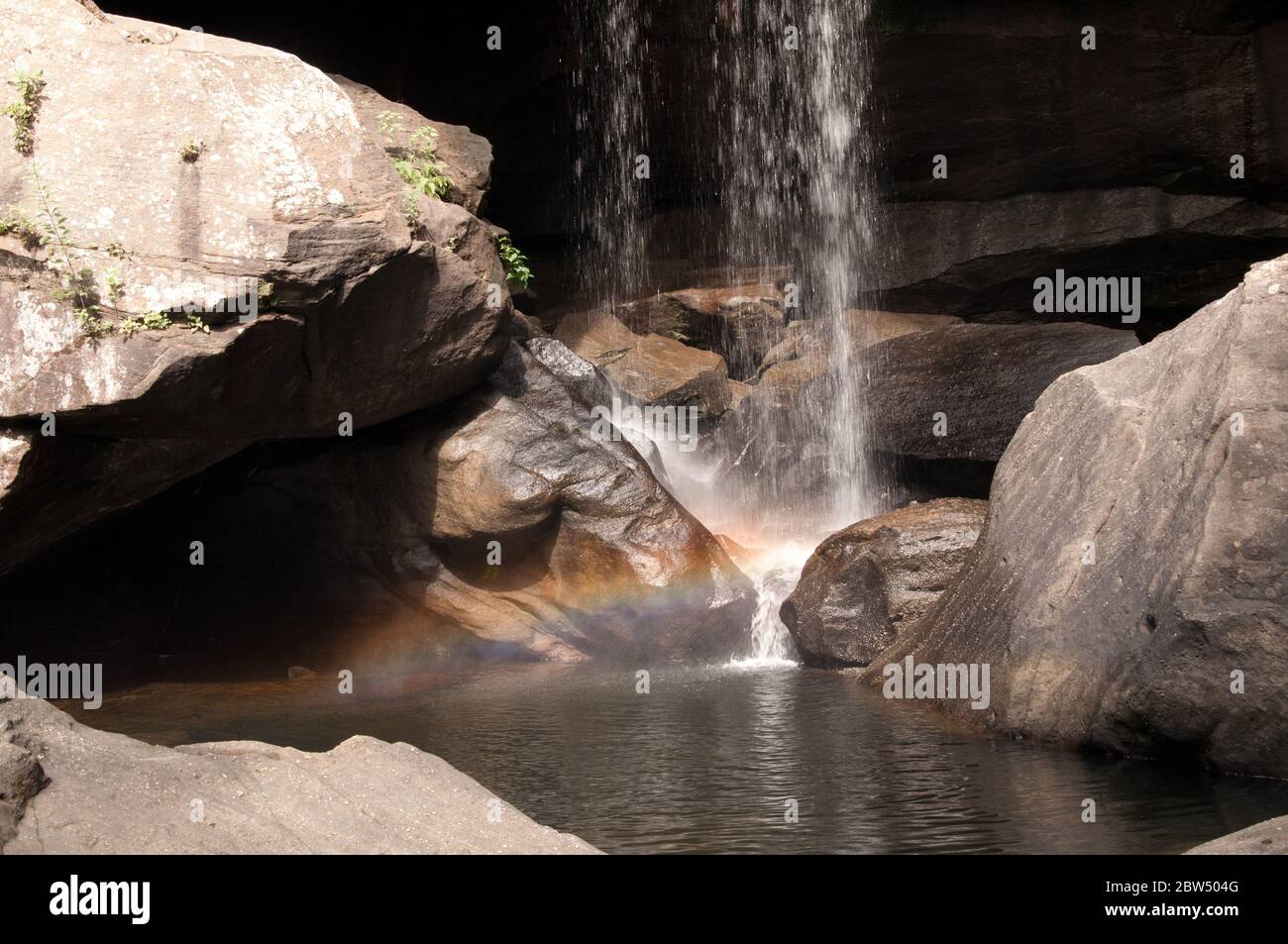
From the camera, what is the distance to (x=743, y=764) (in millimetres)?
6609

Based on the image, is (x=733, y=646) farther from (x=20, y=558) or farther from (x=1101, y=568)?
(x=20, y=558)

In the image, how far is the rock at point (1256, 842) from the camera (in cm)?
401

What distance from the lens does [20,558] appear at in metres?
8.66

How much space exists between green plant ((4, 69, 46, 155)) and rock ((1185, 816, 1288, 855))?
25.4 feet

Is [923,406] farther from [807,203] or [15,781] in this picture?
[15,781]

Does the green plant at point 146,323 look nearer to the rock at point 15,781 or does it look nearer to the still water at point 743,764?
the still water at point 743,764

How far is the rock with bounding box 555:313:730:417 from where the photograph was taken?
16.3 meters

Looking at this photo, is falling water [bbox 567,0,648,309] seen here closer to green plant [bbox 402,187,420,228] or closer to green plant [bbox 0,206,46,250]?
green plant [bbox 402,187,420,228]

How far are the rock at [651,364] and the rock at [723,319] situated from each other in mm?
328

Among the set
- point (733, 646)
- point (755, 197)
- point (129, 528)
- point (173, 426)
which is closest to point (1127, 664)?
point (733, 646)

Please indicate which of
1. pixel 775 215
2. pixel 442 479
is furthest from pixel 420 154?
pixel 775 215

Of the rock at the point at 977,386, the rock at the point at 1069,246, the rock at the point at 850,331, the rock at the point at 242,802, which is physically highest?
the rock at the point at 1069,246

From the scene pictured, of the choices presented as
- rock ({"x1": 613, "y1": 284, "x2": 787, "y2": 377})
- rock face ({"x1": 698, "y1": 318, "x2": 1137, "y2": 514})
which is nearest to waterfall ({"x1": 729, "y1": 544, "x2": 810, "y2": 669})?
rock face ({"x1": 698, "y1": 318, "x2": 1137, "y2": 514})

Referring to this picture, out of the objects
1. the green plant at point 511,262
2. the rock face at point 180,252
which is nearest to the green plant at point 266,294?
the rock face at point 180,252
